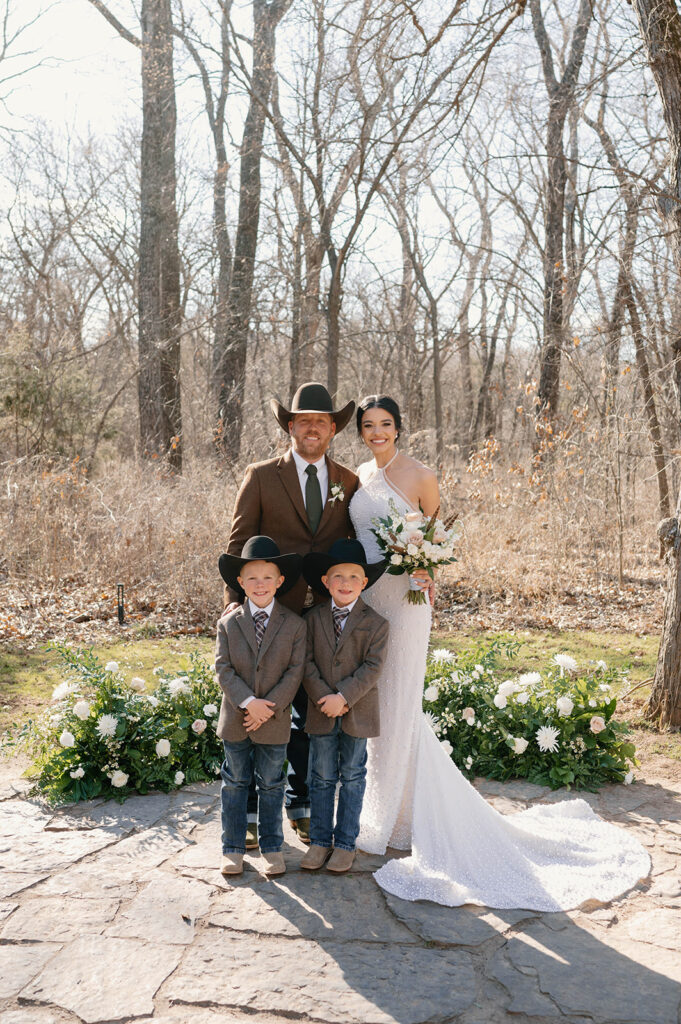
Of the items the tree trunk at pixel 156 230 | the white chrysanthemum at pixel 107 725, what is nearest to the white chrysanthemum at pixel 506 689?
the white chrysanthemum at pixel 107 725

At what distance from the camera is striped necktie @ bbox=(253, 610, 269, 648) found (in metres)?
3.90

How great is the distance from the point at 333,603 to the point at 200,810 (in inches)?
59.4

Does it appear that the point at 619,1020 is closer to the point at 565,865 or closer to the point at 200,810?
the point at 565,865

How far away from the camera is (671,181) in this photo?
592 centimetres

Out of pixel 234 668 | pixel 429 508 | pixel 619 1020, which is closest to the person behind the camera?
pixel 619 1020

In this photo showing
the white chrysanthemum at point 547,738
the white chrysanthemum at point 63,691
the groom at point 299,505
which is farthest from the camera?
the white chrysanthemum at point 547,738

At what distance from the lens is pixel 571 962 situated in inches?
126

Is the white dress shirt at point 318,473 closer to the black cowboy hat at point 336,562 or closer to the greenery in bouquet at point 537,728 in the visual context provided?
the black cowboy hat at point 336,562

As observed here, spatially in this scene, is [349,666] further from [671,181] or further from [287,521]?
[671,181]

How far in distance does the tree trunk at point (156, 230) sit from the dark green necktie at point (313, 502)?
32.8ft

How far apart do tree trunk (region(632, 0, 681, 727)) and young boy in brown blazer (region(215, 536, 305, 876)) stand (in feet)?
10.1

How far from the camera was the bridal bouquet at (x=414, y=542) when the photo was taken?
399 cm

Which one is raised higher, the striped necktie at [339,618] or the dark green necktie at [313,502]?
the dark green necktie at [313,502]

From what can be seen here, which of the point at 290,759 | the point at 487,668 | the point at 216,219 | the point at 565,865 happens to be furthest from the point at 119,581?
Result: the point at 216,219
